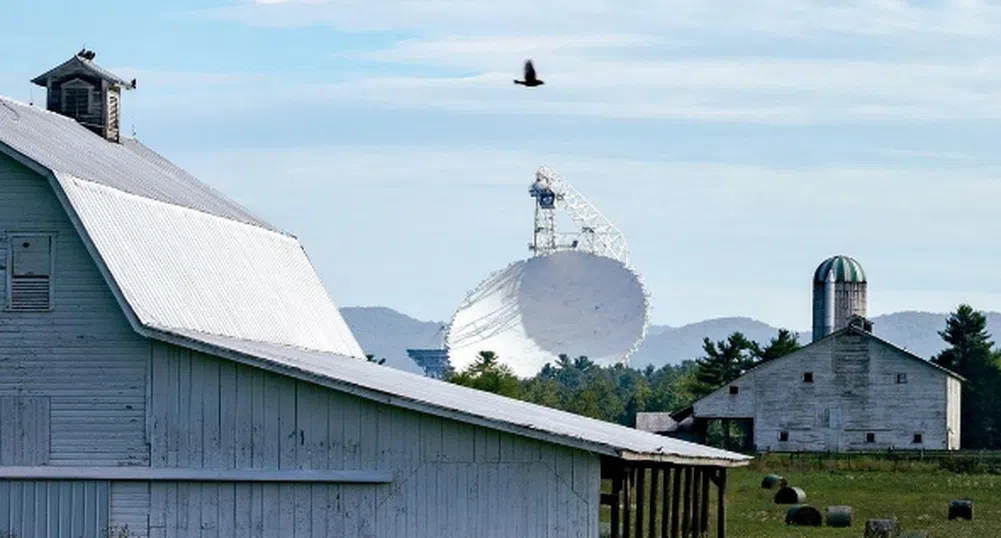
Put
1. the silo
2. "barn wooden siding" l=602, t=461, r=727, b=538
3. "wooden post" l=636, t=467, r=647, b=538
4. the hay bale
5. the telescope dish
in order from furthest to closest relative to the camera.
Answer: the telescope dish → the silo → the hay bale → "wooden post" l=636, t=467, r=647, b=538 → "barn wooden siding" l=602, t=461, r=727, b=538

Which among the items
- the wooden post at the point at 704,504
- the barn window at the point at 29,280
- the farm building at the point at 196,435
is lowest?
the wooden post at the point at 704,504

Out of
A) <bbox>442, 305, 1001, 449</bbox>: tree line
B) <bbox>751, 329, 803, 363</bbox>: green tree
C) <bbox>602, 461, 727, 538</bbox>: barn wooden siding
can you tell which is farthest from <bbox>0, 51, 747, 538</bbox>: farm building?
<bbox>751, 329, 803, 363</bbox>: green tree

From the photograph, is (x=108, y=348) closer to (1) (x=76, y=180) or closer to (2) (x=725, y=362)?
(1) (x=76, y=180)

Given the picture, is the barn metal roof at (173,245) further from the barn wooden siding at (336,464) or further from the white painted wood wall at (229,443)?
the barn wooden siding at (336,464)

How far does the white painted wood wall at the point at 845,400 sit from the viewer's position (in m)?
93.9

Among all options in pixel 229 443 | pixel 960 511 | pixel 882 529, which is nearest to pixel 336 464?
pixel 229 443

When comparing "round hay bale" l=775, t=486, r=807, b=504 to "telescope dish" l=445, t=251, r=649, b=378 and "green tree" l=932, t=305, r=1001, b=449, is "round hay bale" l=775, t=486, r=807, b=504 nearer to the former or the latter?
"green tree" l=932, t=305, r=1001, b=449

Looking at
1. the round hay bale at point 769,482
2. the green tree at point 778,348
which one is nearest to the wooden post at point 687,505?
the round hay bale at point 769,482

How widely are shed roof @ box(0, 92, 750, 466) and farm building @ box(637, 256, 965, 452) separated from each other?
54.9 m

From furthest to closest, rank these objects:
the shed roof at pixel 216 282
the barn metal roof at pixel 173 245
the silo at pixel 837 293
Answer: the silo at pixel 837 293, the barn metal roof at pixel 173 245, the shed roof at pixel 216 282

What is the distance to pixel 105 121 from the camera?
40719 mm

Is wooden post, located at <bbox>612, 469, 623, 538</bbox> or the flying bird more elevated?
the flying bird

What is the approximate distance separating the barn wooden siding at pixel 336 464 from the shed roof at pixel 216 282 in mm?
391

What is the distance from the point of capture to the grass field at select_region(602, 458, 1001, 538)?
45.9 m
